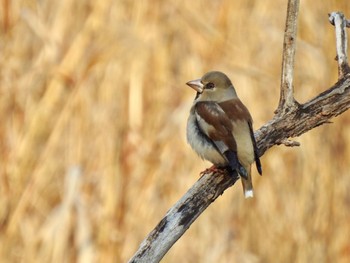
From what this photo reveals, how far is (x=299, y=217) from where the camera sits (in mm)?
4141

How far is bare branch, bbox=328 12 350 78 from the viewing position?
2297 millimetres

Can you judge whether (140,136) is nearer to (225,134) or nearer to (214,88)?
(214,88)

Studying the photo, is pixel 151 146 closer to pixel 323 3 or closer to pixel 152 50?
pixel 152 50

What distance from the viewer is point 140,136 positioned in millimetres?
3889

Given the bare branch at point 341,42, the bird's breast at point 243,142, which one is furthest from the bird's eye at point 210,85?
the bare branch at point 341,42

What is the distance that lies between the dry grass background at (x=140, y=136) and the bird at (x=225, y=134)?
94 cm

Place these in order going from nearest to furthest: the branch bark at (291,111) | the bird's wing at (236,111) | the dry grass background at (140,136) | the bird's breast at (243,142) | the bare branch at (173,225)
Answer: the bare branch at (173,225)
the branch bark at (291,111)
the bird's breast at (243,142)
the bird's wing at (236,111)
the dry grass background at (140,136)

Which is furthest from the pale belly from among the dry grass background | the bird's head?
the dry grass background

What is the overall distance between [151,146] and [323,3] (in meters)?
1.03

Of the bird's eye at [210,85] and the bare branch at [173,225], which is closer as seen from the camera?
the bare branch at [173,225]

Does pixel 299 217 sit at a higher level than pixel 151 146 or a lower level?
lower

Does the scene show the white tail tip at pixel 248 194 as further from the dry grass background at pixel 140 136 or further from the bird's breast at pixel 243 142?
the dry grass background at pixel 140 136

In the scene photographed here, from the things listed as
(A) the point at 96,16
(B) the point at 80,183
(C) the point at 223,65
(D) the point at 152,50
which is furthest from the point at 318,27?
(B) the point at 80,183

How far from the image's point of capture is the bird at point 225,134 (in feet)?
8.33
